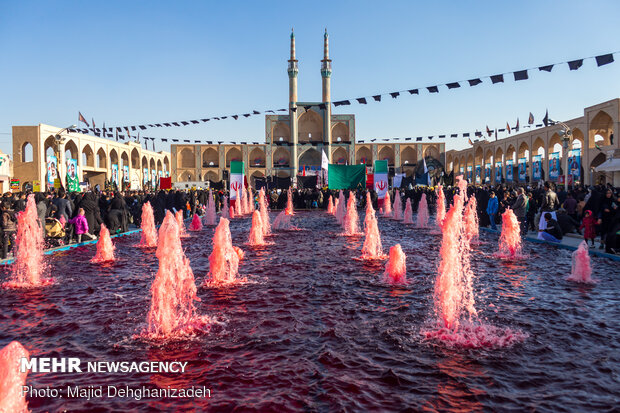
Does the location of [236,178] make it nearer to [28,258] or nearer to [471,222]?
[471,222]

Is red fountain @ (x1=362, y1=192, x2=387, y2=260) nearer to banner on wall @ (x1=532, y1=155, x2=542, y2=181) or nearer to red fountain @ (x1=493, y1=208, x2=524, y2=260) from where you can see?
red fountain @ (x1=493, y1=208, x2=524, y2=260)

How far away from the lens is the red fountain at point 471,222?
11155 millimetres

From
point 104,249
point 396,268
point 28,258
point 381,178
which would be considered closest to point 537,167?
point 381,178

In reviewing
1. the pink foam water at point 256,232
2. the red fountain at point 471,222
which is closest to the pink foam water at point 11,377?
the pink foam water at point 256,232

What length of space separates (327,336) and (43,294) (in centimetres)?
376

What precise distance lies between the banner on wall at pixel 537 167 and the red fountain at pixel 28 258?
1219 inches

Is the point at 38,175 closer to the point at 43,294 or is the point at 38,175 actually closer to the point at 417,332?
the point at 43,294

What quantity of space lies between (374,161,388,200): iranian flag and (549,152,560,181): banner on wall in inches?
671

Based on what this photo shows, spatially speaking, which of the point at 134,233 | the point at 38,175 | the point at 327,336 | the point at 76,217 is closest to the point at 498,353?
the point at 327,336

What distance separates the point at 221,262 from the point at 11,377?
4.37m

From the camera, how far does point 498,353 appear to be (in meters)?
3.78

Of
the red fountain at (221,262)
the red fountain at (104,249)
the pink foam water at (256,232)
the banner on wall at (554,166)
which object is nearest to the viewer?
the red fountain at (221,262)

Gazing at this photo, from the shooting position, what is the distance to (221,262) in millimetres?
6637

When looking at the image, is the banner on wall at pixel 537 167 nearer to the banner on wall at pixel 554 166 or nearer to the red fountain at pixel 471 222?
the banner on wall at pixel 554 166
